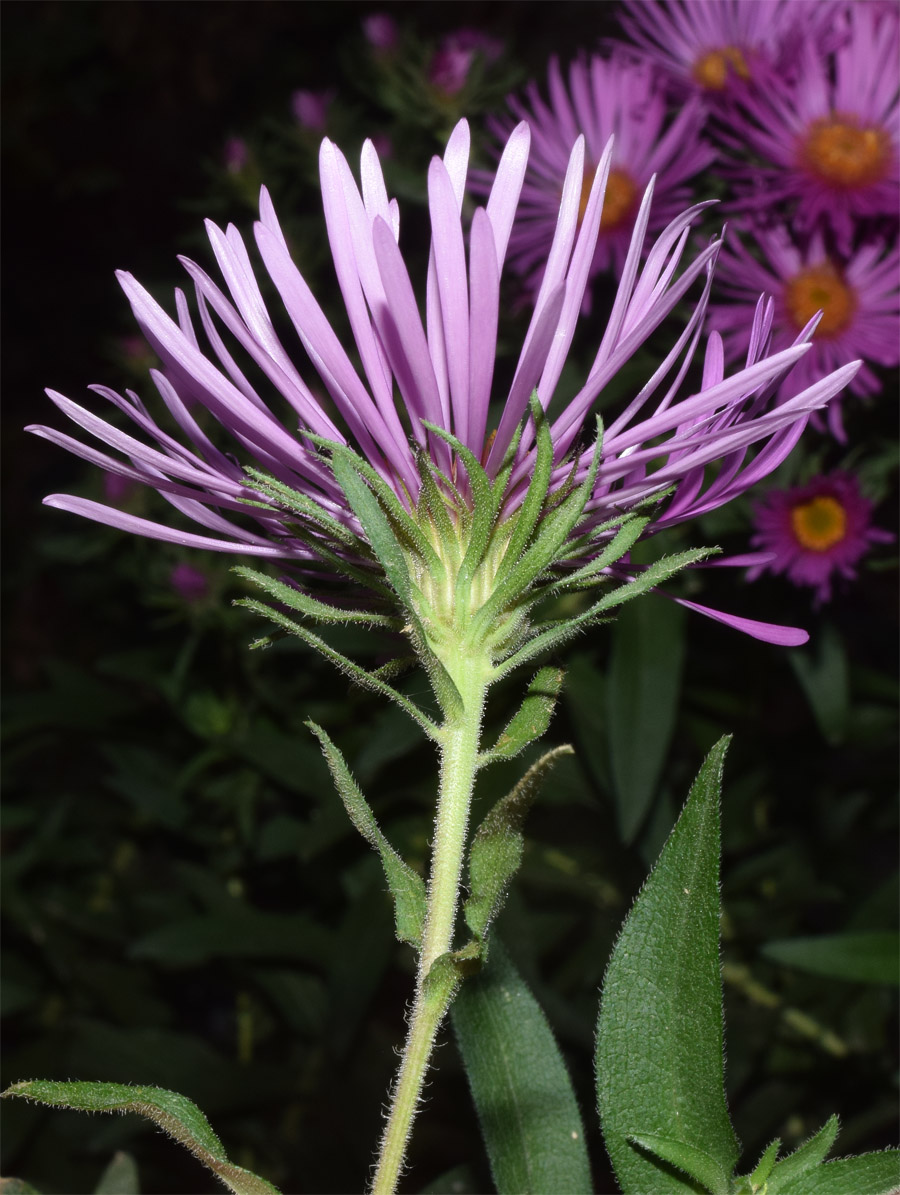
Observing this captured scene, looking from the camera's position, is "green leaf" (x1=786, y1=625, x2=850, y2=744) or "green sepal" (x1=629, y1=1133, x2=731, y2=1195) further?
"green leaf" (x1=786, y1=625, x2=850, y2=744)

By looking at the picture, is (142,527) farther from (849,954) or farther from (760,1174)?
(849,954)

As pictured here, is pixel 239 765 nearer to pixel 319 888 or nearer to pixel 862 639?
pixel 319 888

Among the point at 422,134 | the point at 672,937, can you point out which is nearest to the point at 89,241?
the point at 422,134

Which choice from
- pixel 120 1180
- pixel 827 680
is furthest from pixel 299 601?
pixel 827 680

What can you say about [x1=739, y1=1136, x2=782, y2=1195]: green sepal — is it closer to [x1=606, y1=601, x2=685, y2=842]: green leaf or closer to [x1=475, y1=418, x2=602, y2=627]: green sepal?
[x1=475, y1=418, x2=602, y2=627]: green sepal

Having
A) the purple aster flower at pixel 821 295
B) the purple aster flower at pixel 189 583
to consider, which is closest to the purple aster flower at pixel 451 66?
the purple aster flower at pixel 821 295

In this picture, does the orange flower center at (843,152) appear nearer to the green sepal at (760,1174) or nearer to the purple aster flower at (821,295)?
the purple aster flower at (821,295)

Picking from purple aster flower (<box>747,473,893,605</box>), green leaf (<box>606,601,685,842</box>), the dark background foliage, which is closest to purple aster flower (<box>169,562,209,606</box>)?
the dark background foliage
